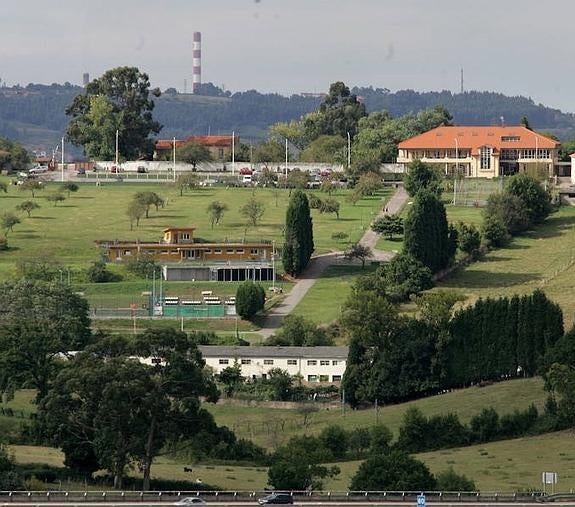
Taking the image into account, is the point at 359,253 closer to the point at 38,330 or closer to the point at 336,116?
the point at 38,330

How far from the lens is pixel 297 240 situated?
9306cm

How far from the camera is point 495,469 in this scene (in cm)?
5588

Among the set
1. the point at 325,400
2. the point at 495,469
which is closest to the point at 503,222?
the point at 325,400

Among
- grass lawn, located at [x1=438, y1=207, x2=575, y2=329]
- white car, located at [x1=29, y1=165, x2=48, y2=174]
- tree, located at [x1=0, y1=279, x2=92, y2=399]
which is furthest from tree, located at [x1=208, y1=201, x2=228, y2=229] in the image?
white car, located at [x1=29, y1=165, x2=48, y2=174]

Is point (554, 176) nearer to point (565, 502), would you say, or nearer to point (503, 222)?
point (503, 222)

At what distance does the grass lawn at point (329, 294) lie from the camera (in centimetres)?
8419

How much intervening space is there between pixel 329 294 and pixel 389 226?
14822mm

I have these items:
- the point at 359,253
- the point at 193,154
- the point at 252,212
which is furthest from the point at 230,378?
the point at 193,154

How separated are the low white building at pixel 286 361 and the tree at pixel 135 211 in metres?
32.0

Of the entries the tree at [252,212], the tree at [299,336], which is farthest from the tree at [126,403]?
the tree at [252,212]

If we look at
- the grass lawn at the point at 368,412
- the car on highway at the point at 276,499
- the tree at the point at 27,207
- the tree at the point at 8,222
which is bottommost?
the grass lawn at the point at 368,412

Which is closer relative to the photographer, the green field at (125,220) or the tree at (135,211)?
the green field at (125,220)

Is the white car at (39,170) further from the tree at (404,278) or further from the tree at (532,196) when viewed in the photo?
the tree at (404,278)

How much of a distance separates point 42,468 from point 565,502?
45.6ft
